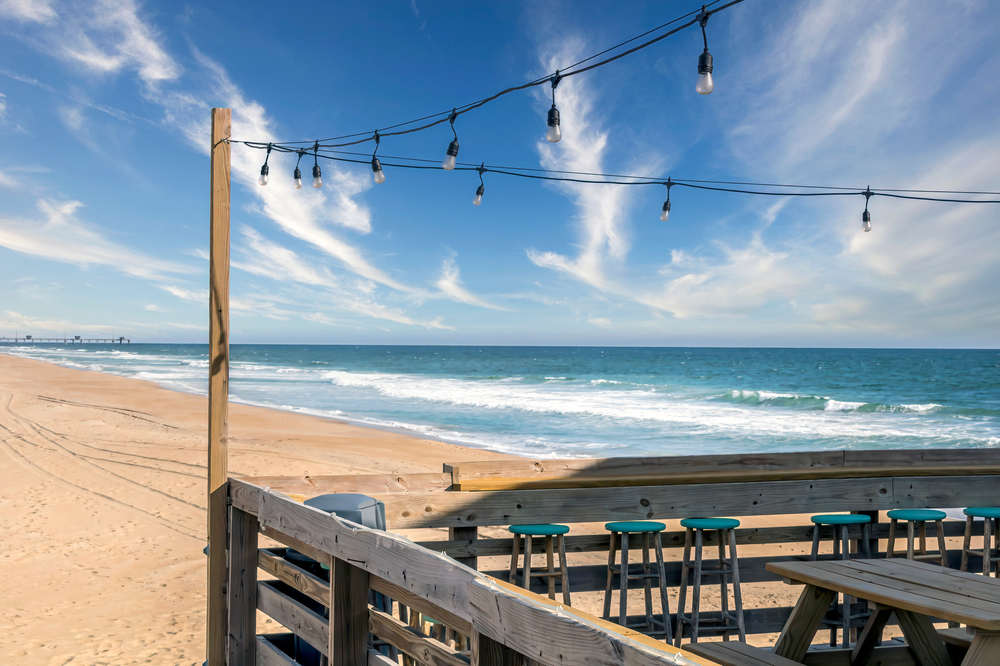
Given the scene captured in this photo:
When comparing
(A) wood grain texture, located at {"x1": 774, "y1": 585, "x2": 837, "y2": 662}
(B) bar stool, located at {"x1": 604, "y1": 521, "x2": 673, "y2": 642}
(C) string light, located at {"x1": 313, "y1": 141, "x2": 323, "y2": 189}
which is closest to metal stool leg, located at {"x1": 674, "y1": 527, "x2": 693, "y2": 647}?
(B) bar stool, located at {"x1": 604, "y1": 521, "x2": 673, "y2": 642}

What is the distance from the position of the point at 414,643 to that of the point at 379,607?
2.87ft

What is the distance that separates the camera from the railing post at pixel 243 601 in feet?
10.1

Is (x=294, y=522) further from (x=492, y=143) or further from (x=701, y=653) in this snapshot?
(x=492, y=143)

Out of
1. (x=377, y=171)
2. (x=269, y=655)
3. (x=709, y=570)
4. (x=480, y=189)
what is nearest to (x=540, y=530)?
(x=709, y=570)

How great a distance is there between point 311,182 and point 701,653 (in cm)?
386

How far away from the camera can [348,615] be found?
2199 mm

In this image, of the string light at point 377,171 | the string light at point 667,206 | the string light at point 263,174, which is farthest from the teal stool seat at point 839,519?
the string light at point 263,174

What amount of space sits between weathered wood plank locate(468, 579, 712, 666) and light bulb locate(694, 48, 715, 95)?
7.83 feet

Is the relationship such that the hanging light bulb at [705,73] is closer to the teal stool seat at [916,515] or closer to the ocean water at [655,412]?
the teal stool seat at [916,515]

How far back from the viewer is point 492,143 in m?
21.1

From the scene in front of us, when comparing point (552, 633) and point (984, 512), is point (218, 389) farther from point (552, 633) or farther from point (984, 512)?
point (984, 512)

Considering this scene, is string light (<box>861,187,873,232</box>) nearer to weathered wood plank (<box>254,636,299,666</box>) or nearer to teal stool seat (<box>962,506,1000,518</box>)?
teal stool seat (<box>962,506,1000,518</box>)

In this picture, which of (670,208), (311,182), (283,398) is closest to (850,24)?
(670,208)

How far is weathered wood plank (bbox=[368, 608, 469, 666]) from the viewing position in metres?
1.73
